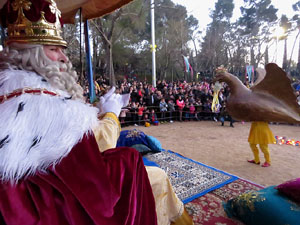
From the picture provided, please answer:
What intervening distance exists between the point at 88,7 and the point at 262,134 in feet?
12.6

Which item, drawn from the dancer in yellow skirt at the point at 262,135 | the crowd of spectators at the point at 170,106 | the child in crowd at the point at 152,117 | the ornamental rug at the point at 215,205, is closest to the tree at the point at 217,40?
the crowd of spectators at the point at 170,106

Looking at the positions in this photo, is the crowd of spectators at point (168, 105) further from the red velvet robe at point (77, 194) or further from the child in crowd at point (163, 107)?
the red velvet robe at point (77, 194)

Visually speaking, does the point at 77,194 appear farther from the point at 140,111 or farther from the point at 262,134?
the point at 140,111

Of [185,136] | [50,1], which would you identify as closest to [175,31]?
[185,136]

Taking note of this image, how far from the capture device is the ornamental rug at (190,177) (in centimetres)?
312

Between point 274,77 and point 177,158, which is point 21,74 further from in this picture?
point 177,158

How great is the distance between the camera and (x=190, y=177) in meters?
3.61

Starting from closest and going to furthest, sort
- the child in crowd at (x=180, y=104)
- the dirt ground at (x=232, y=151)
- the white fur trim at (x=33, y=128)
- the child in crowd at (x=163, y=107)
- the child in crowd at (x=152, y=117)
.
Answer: the white fur trim at (x=33, y=128) → the dirt ground at (x=232, y=151) → the child in crowd at (x=152, y=117) → the child in crowd at (x=163, y=107) → the child in crowd at (x=180, y=104)

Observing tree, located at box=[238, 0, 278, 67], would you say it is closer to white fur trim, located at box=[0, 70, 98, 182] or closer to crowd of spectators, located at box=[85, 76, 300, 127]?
crowd of spectators, located at box=[85, 76, 300, 127]

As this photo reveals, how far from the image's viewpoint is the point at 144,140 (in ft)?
14.3

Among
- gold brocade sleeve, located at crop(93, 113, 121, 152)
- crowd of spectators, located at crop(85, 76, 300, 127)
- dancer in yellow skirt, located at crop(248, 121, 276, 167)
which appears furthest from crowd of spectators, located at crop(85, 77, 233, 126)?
gold brocade sleeve, located at crop(93, 113, 121, 152)

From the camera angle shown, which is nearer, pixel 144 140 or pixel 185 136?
pixel 144 140

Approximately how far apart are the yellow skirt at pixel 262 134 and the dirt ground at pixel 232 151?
1.97ft

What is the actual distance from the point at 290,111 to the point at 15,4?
3.73 metres
